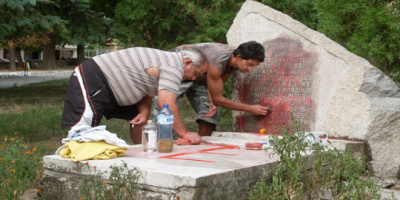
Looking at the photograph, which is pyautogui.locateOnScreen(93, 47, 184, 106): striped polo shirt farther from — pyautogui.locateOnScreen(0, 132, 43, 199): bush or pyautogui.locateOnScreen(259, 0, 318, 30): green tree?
pyautogui.locateOnScreen(259, 0, 318, 30): green tree

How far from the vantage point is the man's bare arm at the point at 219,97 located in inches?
224

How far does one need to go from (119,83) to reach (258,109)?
88.2 inches

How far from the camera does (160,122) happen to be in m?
4.29

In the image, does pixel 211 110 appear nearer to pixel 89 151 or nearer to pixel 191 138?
pixel 191 138

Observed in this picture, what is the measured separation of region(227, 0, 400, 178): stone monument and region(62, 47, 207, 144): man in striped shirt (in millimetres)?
1887

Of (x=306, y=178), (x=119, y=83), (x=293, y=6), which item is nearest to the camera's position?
(x=306, y=178)

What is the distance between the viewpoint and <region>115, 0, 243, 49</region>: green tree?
30.7ft

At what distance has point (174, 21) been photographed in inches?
386

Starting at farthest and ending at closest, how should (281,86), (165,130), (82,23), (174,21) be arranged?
(82,23)
(174,21)
(281,86)
(165,130)

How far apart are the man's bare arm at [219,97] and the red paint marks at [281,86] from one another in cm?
17

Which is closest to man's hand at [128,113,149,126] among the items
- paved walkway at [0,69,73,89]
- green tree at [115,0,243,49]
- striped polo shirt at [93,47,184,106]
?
striped polo shirt at [93,47,184,106]

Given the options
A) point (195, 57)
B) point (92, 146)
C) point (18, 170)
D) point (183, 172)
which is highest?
point (195, 57)

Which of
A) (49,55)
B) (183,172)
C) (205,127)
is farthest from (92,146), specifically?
(49,55)

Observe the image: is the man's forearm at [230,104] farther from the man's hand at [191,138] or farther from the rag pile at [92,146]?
the rag pile at [92,146]
